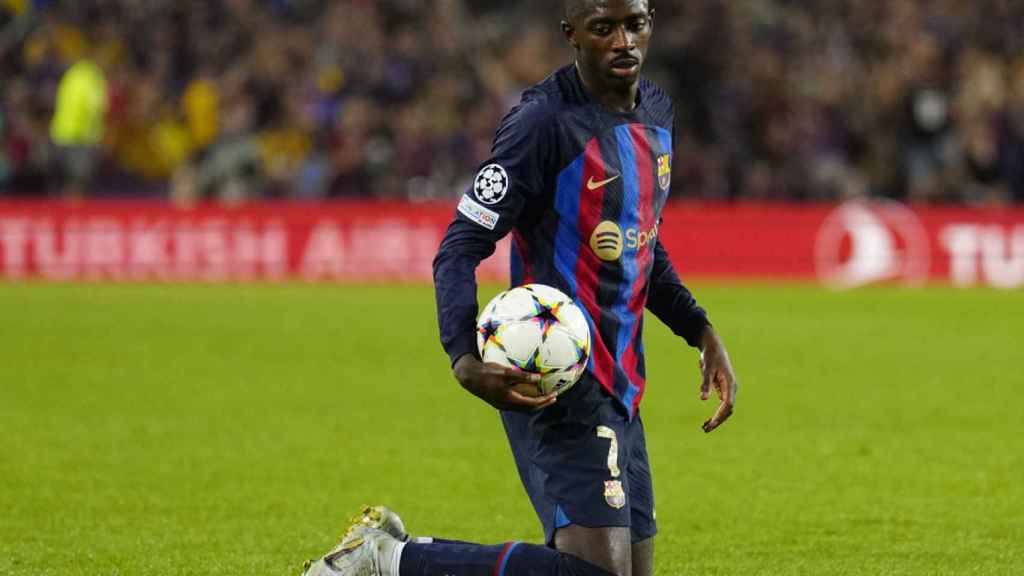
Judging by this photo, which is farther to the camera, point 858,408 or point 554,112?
point 858,408

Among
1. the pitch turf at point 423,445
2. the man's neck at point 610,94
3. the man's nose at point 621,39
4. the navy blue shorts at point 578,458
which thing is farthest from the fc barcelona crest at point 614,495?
the pitch turf at point 423,445

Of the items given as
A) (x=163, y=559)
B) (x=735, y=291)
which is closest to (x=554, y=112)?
(x=163, y=559)

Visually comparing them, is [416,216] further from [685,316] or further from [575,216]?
[575,216]

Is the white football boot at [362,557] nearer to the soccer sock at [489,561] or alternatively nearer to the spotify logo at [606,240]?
the soccer sock at [489,561]

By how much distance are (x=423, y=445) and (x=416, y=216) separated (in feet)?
38.0

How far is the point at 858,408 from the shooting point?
11.6 meters

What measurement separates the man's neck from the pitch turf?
2282 millimetres

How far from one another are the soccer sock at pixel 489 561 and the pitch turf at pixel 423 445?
1631mm

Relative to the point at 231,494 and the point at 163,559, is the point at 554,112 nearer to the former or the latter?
the point at 163,559

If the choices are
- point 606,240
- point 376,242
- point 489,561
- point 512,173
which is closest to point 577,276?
point 606,240

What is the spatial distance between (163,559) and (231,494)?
154 centimetres

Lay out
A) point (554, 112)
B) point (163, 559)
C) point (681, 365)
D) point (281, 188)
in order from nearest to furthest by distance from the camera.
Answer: point (554, 112) → point (163, 559) → point (681, 365) → point (281, 188)

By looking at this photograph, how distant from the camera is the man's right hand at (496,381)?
4.71 m

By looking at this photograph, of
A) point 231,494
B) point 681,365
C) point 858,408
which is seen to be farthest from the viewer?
point 681,365
